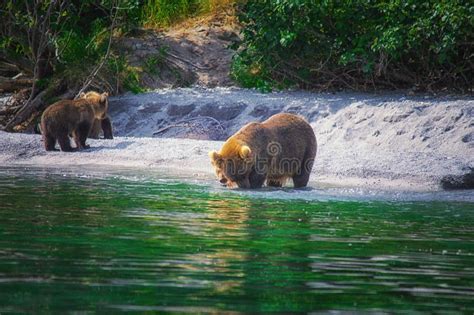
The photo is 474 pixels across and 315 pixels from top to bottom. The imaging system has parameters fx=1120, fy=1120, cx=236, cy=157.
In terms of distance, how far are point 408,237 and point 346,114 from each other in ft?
34.6

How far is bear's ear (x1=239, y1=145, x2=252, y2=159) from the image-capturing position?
13.6 m

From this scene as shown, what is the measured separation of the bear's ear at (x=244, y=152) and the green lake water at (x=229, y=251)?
0.53m

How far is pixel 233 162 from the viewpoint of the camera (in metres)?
13.8

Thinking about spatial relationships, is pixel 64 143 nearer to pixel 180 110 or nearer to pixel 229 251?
pixel 180 110

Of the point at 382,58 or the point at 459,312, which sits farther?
the point at 382,58

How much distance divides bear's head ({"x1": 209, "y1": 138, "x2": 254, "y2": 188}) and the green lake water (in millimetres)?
314

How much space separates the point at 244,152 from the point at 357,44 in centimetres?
826

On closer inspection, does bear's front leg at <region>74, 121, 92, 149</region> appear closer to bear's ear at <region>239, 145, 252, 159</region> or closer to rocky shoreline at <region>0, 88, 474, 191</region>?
rocky shoreline at <region>0, 88, 474, 191</region>

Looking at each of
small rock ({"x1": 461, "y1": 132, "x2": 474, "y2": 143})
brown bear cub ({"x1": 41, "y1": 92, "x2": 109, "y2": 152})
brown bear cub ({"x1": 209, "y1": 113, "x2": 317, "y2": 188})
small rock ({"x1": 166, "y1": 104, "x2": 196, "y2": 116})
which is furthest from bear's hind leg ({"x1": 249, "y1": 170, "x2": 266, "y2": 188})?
small rock ({"x1": 166, "y1": 104, "x2": 196, "y2": 116})

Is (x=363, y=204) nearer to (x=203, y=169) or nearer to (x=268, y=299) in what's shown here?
(x=203, y=169)

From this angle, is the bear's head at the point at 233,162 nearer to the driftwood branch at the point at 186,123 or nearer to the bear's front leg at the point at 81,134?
the bear's front leg at the point at 81,134

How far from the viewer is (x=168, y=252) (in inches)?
319

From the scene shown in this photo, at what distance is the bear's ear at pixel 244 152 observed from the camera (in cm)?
1358

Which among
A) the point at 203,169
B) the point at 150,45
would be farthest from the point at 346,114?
the point at 150,45
